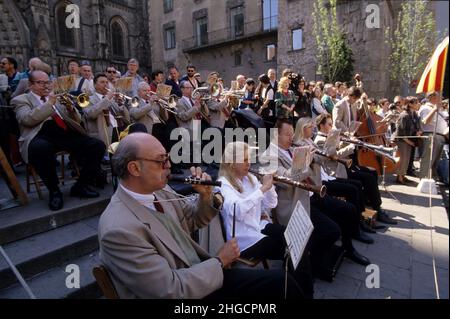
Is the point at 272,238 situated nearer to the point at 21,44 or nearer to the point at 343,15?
the point at 343,15

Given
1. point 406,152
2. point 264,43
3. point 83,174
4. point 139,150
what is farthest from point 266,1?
point 139,150

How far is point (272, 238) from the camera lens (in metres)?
2.80

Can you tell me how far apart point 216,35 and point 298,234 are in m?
23.1

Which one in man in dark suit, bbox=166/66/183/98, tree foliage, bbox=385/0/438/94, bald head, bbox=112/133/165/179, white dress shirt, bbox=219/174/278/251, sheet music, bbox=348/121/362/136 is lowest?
white dress shirt, bbox=219/174/278/251

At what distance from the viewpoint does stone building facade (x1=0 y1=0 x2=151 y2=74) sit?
731 inches

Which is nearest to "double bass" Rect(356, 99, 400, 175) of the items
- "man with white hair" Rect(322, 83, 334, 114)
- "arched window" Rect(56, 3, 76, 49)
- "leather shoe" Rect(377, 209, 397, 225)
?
"leather shoe" Rect(377, 209, 397, 225)

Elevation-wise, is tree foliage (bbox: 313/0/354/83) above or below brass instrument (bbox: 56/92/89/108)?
above

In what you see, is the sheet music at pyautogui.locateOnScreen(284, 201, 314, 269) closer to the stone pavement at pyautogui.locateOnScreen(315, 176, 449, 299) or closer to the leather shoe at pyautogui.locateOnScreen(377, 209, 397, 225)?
the stone pavement at pyautogui.locateOnScreen(315, 176, 449, 299)

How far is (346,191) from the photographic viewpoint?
4.14 metres

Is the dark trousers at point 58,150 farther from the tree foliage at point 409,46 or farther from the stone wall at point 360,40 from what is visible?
the stone wall at point 360,40

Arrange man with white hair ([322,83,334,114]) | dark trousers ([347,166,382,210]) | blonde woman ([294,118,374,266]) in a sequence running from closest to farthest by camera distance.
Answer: blonde woman ([294,118,374,266])
dark trousers ([347,166,382,210])
man with white hair ([322,83,334,114])

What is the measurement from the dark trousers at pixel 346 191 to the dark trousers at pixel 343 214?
1.63 feet

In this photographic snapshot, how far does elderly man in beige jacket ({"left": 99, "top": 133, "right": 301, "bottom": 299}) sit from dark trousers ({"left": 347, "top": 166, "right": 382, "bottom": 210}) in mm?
3243

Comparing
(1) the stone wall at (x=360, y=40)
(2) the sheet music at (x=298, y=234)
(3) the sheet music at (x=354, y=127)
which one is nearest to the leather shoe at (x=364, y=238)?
(3) the sheet music at (x=354, y=127)
